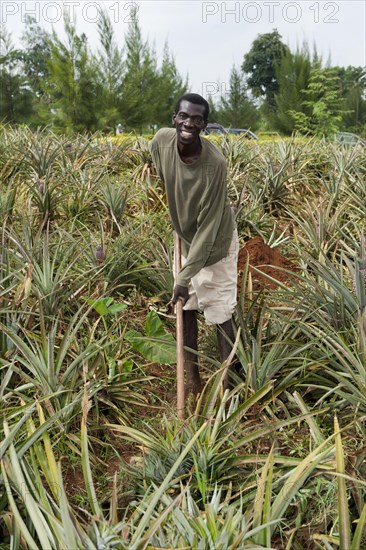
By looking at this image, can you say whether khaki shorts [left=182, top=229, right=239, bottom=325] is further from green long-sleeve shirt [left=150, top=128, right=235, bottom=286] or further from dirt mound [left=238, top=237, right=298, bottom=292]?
dirt mound [left=238, top=237, right=298, bottom=292]

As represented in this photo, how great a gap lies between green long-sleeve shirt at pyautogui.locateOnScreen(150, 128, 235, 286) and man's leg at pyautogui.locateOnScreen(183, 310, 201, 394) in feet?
1.19

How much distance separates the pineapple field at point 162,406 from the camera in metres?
1.82

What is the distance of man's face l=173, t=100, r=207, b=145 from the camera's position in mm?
2471

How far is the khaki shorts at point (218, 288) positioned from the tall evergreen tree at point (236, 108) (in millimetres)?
22466

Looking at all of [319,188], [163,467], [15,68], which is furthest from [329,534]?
[15,68]

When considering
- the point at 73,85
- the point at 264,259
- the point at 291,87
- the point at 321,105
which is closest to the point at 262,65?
the point at 291,87

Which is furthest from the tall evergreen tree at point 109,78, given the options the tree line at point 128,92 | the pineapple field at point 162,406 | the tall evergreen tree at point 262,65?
the tall evergreen tree at point 262,65

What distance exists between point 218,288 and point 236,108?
75.7 feet

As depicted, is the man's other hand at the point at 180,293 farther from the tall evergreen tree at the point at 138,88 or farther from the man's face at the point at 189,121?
the tall evergreen tree at the point at 138,88

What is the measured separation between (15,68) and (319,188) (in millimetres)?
20619

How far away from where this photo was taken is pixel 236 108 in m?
24.7

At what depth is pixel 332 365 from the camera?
9.61ft

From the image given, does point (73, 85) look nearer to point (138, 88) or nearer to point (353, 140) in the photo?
point (138, 88)

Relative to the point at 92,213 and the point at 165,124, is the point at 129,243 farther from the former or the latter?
the point at 165,124
